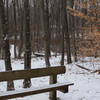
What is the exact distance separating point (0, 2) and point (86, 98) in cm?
495

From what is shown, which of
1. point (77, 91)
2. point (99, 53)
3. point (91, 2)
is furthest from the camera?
point (99, 53)

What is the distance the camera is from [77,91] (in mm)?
7734

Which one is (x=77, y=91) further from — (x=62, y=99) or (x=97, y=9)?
(x=97, y=9)

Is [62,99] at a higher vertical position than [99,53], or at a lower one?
lower

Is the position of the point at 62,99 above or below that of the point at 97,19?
below

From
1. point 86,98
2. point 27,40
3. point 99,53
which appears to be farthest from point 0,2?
point 99,53

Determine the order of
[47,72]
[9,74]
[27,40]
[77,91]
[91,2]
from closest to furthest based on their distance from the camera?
[9,74]
[47,72]
[77,91]
[27,40]
[91,2]

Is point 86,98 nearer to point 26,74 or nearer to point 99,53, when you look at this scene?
point 26,74

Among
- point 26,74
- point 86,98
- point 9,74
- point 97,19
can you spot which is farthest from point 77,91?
point 97,19

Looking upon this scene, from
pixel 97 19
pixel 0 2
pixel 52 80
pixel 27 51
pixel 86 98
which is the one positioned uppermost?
pixel 0 2

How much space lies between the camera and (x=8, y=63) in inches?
326

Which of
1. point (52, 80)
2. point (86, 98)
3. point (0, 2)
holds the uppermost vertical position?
point (0, 2)

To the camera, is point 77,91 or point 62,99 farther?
point 77,91

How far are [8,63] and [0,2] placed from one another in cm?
249
